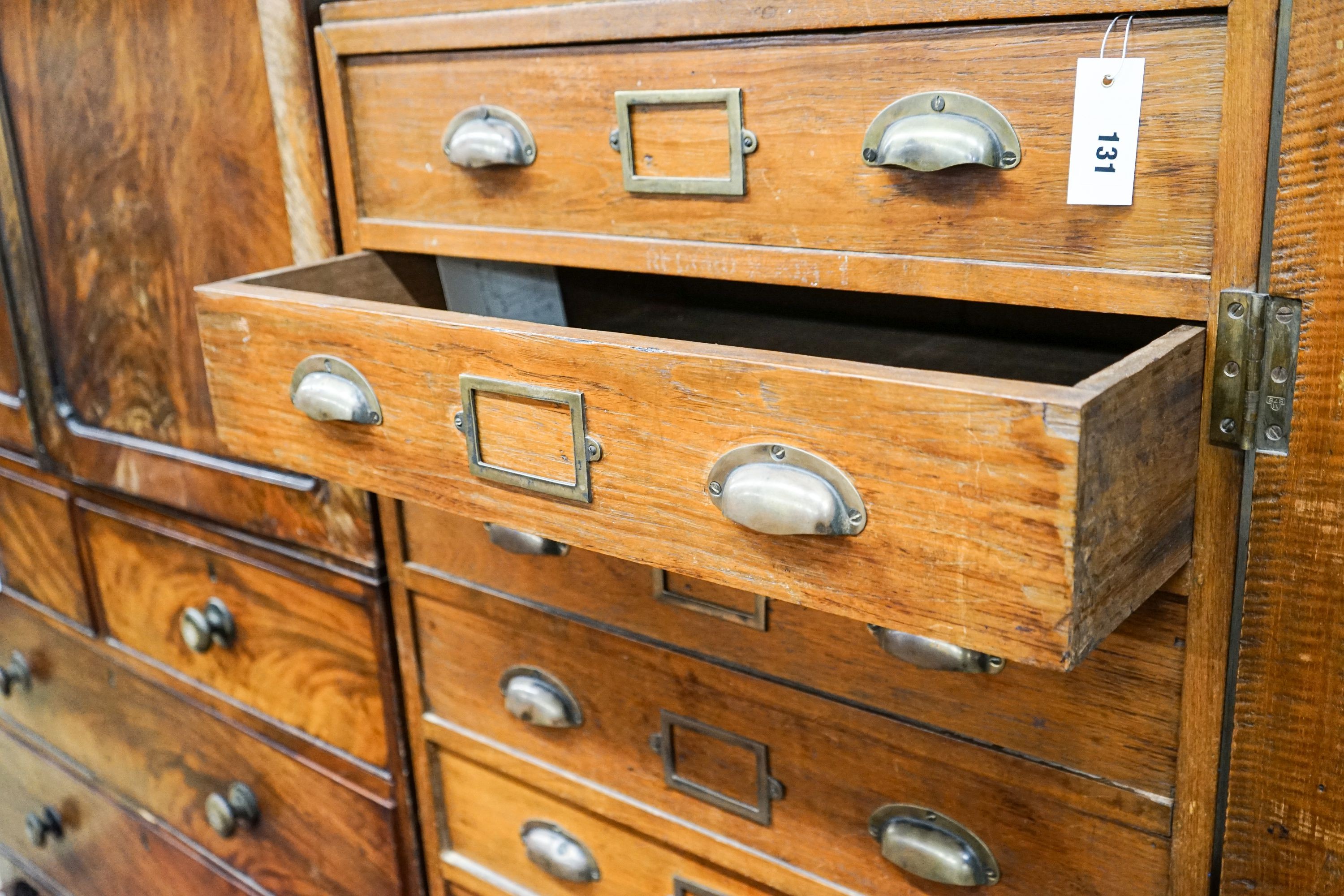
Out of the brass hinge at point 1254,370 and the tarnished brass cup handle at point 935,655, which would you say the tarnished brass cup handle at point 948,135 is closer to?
the brass hinge at point 1254,370

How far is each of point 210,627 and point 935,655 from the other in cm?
87

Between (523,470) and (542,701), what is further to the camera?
(542,701)

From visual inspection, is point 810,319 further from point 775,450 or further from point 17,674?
point 17,674

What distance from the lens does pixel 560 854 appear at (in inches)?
41.4

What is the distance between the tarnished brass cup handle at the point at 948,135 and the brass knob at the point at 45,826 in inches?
60.9

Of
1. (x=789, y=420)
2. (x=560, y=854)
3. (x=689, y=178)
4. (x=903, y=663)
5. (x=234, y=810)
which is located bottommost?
(x=234, y=810)

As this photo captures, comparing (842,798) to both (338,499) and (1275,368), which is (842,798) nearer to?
(1275,368)

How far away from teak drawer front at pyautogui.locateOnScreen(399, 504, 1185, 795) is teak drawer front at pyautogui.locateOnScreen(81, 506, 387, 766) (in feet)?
0.68

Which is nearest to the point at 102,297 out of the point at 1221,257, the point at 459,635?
the point at 459,635

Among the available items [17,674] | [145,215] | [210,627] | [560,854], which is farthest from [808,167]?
[17,674]

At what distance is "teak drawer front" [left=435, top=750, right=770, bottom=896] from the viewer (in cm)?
99

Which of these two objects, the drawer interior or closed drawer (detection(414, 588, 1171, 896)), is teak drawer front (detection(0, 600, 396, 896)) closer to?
closed drawer (detection(414, 588, 1171, 896))

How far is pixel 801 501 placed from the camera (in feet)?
1.89

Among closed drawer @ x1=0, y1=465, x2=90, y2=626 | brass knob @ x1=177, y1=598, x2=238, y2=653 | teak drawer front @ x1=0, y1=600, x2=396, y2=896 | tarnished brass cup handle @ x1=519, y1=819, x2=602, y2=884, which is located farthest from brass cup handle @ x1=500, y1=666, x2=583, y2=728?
closed drawer @ x1=0, y1=465, x2=90, y2=626
